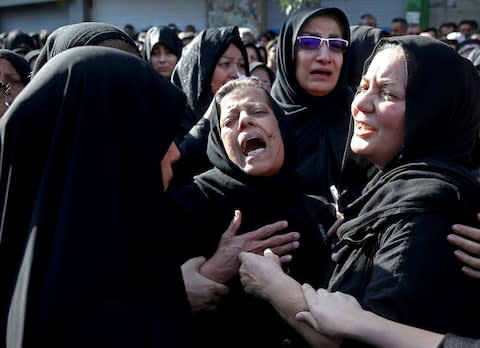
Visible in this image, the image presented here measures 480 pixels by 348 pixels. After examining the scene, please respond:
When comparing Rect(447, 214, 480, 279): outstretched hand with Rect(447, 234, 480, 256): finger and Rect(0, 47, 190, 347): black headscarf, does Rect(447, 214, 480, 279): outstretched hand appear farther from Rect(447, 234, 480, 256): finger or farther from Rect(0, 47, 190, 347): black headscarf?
Rect(0, 47, 190, 347): black headscarf

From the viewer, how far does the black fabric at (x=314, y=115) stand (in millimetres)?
3379

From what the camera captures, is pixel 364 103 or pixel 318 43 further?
pixel 318 43

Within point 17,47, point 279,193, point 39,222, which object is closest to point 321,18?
point 279,193

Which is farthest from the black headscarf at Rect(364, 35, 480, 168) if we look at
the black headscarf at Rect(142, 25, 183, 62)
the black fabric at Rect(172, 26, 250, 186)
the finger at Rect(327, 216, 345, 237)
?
the black headscarf at Rect(142, 25, 183, 62)

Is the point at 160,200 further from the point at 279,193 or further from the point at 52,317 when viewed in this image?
the point at 279,193

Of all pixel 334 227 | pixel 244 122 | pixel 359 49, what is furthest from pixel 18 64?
pixel 334 227

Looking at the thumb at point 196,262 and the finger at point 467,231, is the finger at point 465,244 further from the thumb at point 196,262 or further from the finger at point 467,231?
the thumb at point 196,262

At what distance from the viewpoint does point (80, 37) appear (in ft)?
8.99

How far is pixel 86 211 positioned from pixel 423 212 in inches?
37.5

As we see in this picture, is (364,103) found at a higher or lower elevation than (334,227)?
higher

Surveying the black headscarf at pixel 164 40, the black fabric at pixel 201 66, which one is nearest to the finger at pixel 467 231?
the black fabric at pixel 201 66

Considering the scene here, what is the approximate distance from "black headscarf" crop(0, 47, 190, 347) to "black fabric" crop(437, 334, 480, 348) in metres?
0.72

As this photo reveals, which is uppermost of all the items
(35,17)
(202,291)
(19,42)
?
(19,42)

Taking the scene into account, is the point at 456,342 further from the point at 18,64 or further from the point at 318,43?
the point at 18,64
